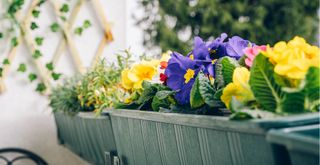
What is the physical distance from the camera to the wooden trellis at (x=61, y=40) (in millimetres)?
1954

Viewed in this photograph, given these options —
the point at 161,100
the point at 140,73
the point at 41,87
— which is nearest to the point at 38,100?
the point at 41,87

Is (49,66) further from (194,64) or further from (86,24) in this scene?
(194,64)

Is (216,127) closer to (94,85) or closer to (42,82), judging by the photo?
(94,85)

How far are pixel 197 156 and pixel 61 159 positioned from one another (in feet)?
4.35

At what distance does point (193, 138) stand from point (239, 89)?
0.09 meters

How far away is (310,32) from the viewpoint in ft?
→ 10.4

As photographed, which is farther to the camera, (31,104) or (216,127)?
(31,104)

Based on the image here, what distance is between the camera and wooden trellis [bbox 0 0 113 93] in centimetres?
195

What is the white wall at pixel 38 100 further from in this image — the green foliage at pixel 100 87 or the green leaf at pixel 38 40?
the green foliage at pixel 100 87

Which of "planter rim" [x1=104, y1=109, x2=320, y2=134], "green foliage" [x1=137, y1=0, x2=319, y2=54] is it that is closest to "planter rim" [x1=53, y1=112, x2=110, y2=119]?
"planter rim" [x1=104, y1=109, x2=320, y2=134]

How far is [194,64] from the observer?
0.66 m

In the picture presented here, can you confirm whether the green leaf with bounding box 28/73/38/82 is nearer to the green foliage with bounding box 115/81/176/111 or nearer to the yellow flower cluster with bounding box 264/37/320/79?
the green foliage with bounding box 115/81/176/111

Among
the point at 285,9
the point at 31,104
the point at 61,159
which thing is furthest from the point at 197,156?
the point at 285,9

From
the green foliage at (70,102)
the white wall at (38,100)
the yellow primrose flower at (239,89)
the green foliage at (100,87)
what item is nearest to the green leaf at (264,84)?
the yellow primrose flower at (239,89)
